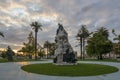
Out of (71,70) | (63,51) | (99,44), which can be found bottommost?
(71,70)

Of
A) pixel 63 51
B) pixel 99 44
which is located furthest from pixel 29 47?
pixel 63 51

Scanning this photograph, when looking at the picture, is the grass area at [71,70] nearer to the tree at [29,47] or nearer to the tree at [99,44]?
the tree at [99,44]

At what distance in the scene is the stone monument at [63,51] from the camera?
31.5m

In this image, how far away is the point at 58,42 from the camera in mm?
33219

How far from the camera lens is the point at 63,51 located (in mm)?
32094

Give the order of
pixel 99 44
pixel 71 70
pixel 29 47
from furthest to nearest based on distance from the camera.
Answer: pixel 29 47 → pixel 99 44 → pixel 71 70

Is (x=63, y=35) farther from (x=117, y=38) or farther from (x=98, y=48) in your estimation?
(x=98, y=48)

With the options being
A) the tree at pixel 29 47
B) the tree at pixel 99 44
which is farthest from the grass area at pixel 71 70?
the tree at pixel 29 47

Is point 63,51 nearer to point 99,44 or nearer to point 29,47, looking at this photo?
point 99,44

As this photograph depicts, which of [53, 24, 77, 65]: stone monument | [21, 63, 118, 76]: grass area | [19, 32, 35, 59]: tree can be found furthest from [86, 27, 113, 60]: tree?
[21, 63, 118, 76]: grass area

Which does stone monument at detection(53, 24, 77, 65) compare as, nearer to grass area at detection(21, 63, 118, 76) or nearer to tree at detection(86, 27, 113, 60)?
grass area at detection(21, 63, 118, 76)

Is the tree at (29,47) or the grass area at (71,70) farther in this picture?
the tree at (29,47)

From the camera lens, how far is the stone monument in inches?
1242

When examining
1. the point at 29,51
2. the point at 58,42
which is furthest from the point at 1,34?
the point at 29,51
